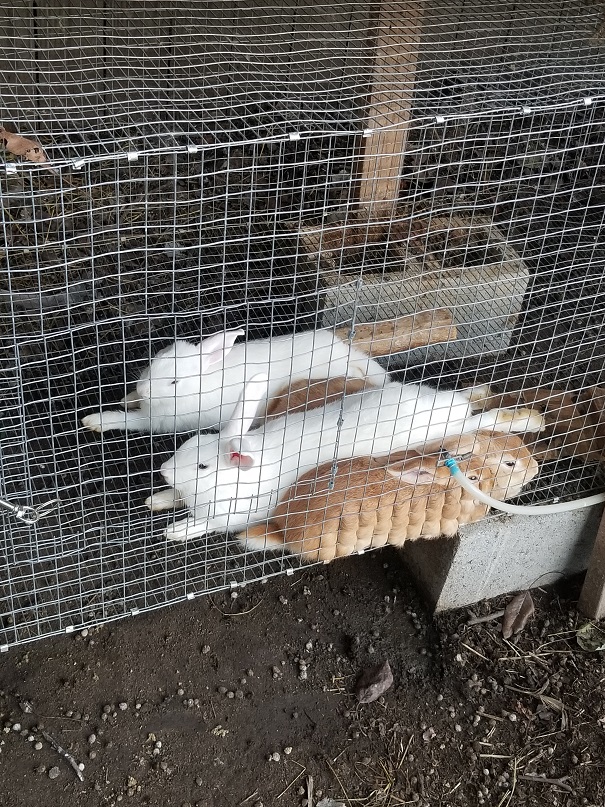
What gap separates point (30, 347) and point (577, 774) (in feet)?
7.61

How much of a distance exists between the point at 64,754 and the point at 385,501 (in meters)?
1.14

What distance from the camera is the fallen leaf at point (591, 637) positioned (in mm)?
2736

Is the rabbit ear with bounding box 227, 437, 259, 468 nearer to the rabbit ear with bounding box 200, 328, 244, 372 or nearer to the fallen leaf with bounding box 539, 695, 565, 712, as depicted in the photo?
the rabbit ear with bounding box 200, 328, 244, 372

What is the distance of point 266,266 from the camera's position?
3426 mm

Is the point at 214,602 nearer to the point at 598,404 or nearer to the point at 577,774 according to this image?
the point at 577,774

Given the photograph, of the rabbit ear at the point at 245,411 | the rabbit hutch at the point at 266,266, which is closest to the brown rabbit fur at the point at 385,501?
the rabbit hutch at the point at 266,266

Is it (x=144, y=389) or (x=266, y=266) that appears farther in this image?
(x=266, y=266)

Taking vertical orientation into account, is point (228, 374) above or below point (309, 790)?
above

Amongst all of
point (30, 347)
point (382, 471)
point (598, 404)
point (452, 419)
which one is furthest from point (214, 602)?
point (598, 404)

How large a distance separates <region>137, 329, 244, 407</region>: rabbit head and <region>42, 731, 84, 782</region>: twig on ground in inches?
39.2

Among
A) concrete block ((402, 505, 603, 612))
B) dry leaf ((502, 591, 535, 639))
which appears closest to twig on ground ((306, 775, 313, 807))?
concrete block ((402, 505, 603, 612))

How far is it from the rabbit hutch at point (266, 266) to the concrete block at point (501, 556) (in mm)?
10

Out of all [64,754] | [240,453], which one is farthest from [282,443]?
[64,754]

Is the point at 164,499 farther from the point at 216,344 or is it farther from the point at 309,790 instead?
the point at 309,790
